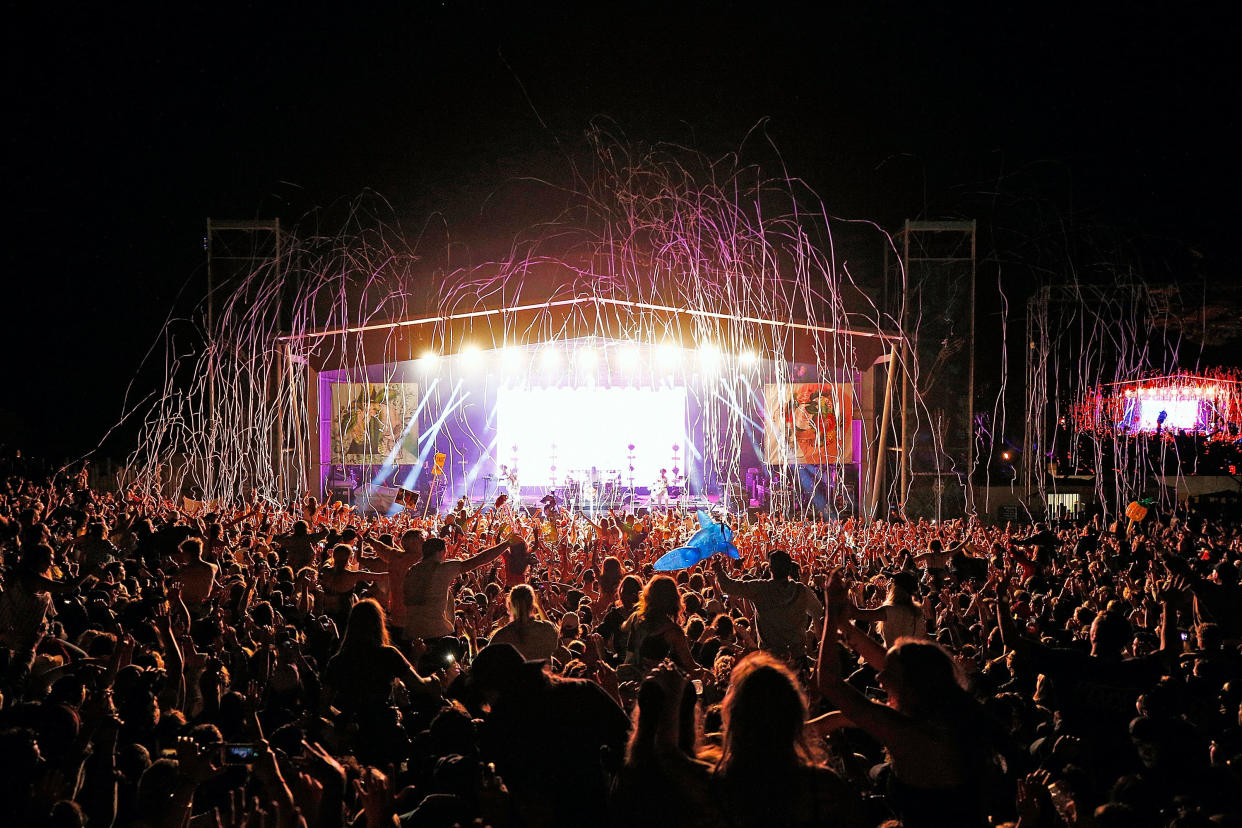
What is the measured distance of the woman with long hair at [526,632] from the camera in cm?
439

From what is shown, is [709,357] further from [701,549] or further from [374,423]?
[701,549]

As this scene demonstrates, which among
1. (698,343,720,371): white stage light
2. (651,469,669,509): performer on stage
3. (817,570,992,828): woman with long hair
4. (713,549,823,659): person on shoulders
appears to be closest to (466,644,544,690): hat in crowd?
(817,570,992,828): woman with long hair

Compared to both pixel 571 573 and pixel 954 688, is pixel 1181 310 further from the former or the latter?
pixel 954 688

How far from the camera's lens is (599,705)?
2965 mm

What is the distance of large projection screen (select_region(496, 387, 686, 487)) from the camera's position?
2380 cm

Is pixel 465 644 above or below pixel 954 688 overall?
Answer: below

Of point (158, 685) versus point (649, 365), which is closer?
point (158, 685)

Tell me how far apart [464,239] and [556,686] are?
26398 mm

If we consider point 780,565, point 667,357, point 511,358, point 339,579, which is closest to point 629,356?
point 667,357

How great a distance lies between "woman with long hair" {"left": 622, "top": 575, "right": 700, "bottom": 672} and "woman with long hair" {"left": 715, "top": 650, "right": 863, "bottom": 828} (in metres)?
2.09

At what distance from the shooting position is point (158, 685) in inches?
155

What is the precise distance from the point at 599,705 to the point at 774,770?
2.38ft

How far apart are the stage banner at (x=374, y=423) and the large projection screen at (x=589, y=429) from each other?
7.70 feet

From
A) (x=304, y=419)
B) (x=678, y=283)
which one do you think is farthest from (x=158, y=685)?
(x=304, y=419)
